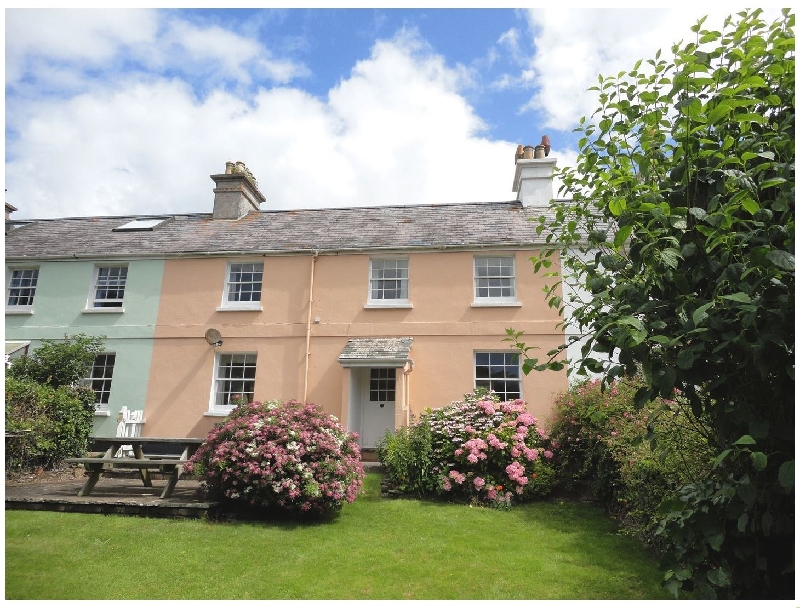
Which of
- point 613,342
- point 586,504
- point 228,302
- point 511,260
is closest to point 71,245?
point 228,302

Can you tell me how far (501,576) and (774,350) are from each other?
14.6 feet

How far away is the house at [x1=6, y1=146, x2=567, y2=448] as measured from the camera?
1465 cm

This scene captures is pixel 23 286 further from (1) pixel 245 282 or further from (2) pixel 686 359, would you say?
(2) pixel 686 359

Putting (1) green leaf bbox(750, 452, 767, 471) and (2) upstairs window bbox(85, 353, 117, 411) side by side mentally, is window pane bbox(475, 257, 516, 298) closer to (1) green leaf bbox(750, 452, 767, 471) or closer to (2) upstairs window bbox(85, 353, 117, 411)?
(2) upstairs window bbox(85, 353, 117, 411)

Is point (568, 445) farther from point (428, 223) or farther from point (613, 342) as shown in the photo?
point (613, 342)

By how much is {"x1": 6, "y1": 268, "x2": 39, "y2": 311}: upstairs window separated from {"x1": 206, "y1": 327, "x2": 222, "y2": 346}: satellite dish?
20.4 feet

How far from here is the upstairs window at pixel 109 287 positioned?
16.4 m

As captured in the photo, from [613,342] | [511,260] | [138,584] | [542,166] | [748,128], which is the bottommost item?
[138,584]

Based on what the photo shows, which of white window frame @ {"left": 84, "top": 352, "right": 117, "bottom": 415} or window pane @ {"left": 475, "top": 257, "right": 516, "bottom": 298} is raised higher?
window pane @ {"left": 475, "top": 257, "right": 516, "bottom": 298}

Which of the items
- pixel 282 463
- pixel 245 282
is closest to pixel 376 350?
pixel 245 282

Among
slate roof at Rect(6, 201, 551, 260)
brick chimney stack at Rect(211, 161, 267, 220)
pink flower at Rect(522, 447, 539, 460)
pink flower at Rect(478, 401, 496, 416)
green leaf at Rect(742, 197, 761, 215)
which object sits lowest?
pink flower at Rect(522, 447, 539, 460)

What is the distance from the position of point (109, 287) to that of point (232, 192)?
16.3 feet

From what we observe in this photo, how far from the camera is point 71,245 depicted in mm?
17422

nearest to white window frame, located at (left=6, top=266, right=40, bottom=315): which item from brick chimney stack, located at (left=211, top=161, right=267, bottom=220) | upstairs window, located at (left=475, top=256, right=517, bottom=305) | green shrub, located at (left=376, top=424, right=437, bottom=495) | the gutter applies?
the gutter
